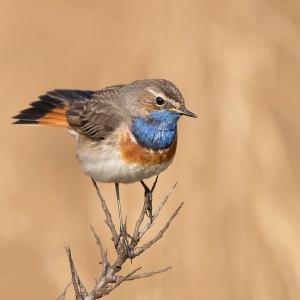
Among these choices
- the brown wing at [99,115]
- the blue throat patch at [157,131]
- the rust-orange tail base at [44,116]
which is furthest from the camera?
the rust-orange tail base at [44,116]

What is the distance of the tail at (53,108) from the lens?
5.43 meters

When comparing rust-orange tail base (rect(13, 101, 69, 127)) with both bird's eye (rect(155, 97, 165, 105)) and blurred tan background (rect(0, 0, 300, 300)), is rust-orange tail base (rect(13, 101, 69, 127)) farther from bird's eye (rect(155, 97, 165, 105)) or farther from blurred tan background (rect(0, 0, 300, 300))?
bird's eye (rect(155, 97, 165, 105))

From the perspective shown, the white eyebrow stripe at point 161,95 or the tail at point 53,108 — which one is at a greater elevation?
the white eyebrow stripe at point 161,95

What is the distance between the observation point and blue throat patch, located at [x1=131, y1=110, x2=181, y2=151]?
4.55m

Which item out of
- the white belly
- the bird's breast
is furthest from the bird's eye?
the white belly

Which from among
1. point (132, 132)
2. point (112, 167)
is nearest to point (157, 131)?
point (132, 132)

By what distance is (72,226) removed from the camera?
7.15m

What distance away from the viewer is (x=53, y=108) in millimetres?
5504

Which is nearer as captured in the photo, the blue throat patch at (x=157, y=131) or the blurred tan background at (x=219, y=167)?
the blue throat patch at (x=157, y=131)

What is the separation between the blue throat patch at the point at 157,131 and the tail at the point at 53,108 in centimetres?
93

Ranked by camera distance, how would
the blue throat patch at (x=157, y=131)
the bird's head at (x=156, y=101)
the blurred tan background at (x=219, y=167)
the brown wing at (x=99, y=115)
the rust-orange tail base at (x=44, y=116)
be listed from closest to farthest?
the bird's head at (x=156, y=101), the blue throat patch at (x=157, y=131), the brown wing at (x=99, y=115), the rust-orange tail base at (x=44, y=116), the blurred tan background at (x=219, y=167)

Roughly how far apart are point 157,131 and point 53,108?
1.19 m

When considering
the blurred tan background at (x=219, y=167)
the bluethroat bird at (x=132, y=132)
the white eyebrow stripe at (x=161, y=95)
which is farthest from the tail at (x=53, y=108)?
the white eyebrow stripe at (x=161, y=95)

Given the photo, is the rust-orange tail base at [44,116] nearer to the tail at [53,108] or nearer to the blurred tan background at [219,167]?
the tail at [53,108]
